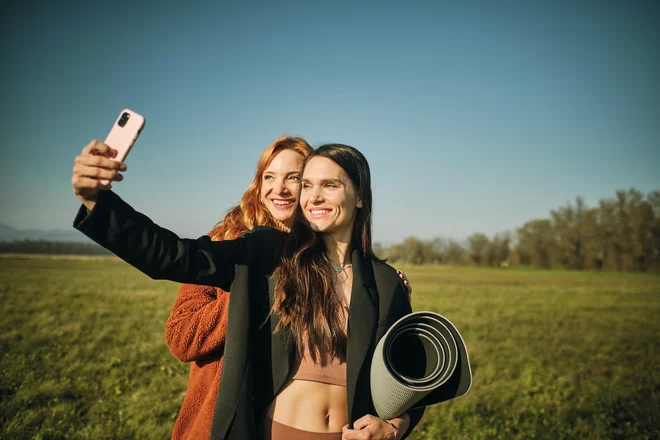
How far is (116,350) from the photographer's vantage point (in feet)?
33.2

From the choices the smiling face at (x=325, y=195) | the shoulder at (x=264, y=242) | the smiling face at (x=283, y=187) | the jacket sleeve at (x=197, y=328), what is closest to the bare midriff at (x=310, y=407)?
the jacket sleeve at (x=197, y=328)

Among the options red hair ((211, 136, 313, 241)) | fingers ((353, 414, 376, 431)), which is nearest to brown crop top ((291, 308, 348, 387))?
fingers ((353, 414, 376, 431))

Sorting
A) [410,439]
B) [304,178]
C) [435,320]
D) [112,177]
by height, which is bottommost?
[410,439]

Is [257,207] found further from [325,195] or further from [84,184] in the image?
[84,184]

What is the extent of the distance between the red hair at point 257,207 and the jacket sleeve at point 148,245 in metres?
1.26

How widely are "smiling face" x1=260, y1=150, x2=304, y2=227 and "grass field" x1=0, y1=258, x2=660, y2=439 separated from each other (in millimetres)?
4157

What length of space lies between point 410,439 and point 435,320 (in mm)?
5062

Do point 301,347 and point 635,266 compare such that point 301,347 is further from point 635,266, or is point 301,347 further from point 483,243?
point 483,243

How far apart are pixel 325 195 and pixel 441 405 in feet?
20.4

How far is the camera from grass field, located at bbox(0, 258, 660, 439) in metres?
6.31

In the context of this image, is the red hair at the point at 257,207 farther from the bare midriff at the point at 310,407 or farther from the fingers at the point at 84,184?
the fingers at the point at 84,184

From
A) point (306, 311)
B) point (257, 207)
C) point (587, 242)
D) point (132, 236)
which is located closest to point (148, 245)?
point (132, 236)

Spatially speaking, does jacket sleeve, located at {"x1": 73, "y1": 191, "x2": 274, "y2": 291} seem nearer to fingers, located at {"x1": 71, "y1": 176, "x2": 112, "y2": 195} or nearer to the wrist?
fingers, located at {"x1": 71, "y1": 176, "x2": 112, "y2": 195}

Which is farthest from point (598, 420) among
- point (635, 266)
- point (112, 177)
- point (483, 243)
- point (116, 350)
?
point (483, 243)
